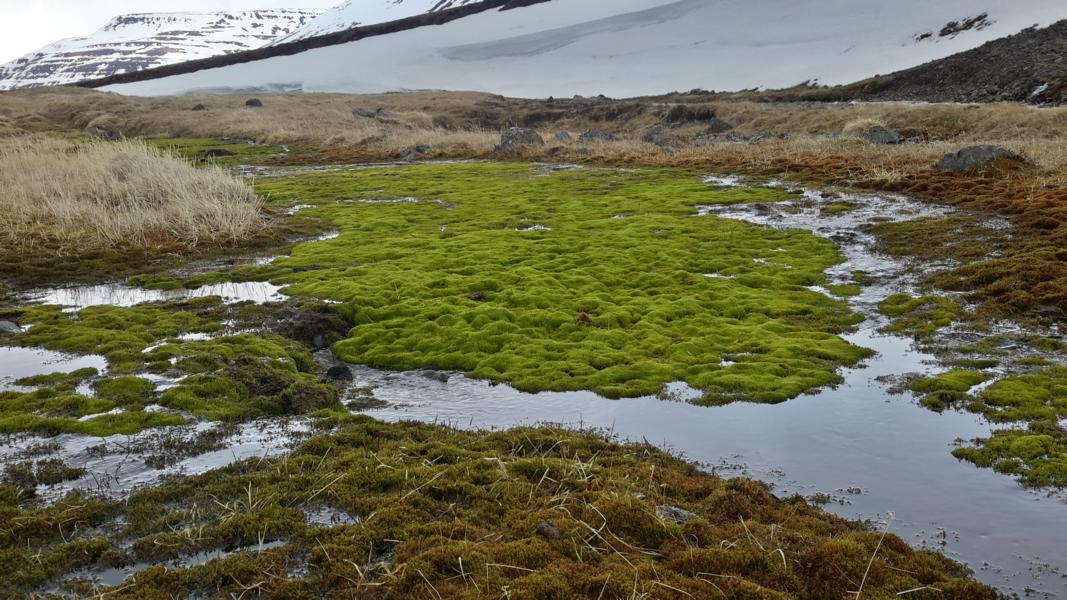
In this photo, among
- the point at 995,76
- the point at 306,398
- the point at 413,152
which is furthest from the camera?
the point at 995,76

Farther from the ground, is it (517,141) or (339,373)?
(517,141)

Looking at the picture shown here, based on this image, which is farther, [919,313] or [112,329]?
[919,313]

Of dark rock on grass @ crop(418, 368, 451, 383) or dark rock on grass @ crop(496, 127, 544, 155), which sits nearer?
dark rock on grass @ crop(418, 368, 451, 383)

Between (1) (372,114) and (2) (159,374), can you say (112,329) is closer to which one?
(2) (159,374)

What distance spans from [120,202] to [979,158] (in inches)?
988

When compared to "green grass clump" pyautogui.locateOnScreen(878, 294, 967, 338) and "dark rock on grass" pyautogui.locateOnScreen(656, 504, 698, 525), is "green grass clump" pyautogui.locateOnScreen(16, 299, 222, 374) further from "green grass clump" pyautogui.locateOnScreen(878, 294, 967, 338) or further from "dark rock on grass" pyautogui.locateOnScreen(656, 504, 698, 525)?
"green grass clump" pyautogui.locateOnScreen(878, 294, 967, 338)

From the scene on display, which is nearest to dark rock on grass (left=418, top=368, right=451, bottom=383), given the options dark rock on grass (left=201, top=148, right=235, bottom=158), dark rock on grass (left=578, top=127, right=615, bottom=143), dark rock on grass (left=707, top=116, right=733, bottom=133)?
dark rock on grass (left=578, top=127, right=615, bottom=143)

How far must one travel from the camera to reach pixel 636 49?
114 m

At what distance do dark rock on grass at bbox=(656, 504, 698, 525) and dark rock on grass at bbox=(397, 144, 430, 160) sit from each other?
37882 mm

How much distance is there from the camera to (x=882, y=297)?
13406 millimetres

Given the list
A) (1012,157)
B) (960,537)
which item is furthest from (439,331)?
(1012,157)

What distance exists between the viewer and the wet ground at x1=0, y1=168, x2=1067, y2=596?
6105mm

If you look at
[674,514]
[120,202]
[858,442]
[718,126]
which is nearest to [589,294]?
[858,442]

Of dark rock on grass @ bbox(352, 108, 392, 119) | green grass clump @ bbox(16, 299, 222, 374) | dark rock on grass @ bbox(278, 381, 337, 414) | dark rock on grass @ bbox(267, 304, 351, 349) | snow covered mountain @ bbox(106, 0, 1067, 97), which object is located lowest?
dark rock on grass @ bbox(267, 304, 351, 349)
